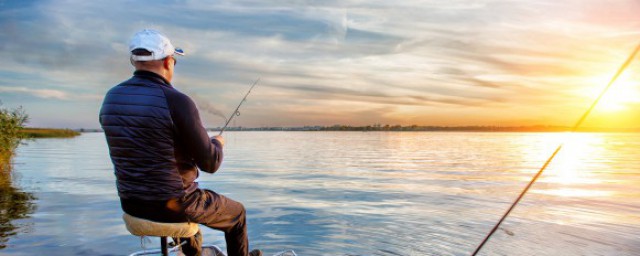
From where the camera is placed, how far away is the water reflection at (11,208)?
30.9 feet

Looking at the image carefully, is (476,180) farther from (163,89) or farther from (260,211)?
(163,89)

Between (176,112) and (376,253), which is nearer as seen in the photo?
(176,112)

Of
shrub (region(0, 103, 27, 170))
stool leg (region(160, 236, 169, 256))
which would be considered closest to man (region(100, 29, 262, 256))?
stool leg (region(160, 236, 169, 256))

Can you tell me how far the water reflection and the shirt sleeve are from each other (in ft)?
20.1

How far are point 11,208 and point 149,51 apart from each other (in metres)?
10.5

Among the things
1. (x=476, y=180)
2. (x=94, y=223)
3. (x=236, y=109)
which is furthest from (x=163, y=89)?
(x=476, y=180)

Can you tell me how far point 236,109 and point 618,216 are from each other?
10.0m

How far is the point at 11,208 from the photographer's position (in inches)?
478

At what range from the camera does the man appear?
3883mm

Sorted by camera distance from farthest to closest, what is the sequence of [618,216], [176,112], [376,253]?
[618,216], [376,253], [176,112]

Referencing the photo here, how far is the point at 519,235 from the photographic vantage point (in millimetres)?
9820

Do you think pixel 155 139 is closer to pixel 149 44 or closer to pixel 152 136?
pixel 152 136

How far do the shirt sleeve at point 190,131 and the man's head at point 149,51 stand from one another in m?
0.34

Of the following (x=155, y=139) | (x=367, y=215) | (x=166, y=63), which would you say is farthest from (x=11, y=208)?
(x=155, y=139)
